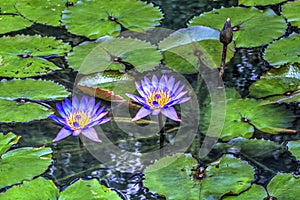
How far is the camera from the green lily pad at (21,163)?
181cm

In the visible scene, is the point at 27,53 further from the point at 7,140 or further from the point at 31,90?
the point at 7,140

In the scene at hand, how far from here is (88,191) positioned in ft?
5.68

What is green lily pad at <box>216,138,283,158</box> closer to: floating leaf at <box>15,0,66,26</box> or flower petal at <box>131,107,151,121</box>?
flower petal at <box>131,107,151,121</box>

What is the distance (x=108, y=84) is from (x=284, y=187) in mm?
789

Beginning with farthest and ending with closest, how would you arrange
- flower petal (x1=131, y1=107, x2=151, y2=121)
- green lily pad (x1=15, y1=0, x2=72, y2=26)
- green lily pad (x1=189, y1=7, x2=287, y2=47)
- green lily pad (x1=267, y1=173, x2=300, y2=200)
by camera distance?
1. green lily pad (x1=15, y1=0, x2=72, y2=26)
2. green lily pad (x1=189, y1=7, x2=287, y2=47)
3. flower petal (x1=131, y1=107, x2=151, y2=121)
4. green lily pad (x1=267, y1=173, x2=300, y2=200)

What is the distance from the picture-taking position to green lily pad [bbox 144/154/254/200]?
1.72 meters

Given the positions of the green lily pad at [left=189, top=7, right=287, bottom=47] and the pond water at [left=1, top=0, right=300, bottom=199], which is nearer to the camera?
the pond water at [left=1, top=0, right=300, bottom=199]

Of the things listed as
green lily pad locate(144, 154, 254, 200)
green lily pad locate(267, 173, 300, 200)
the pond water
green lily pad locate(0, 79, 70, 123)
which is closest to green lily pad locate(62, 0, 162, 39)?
the pond water

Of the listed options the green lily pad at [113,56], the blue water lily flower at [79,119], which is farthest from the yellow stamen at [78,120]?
the green lily pad at [113,56]

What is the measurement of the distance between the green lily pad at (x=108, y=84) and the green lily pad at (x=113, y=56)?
0.05 meters

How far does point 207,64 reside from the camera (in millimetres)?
2324

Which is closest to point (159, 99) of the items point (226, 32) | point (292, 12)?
point (226, 32)

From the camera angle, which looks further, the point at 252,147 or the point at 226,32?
the point at 226,32

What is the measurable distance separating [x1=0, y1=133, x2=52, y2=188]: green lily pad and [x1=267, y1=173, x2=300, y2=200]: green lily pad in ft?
2.31
